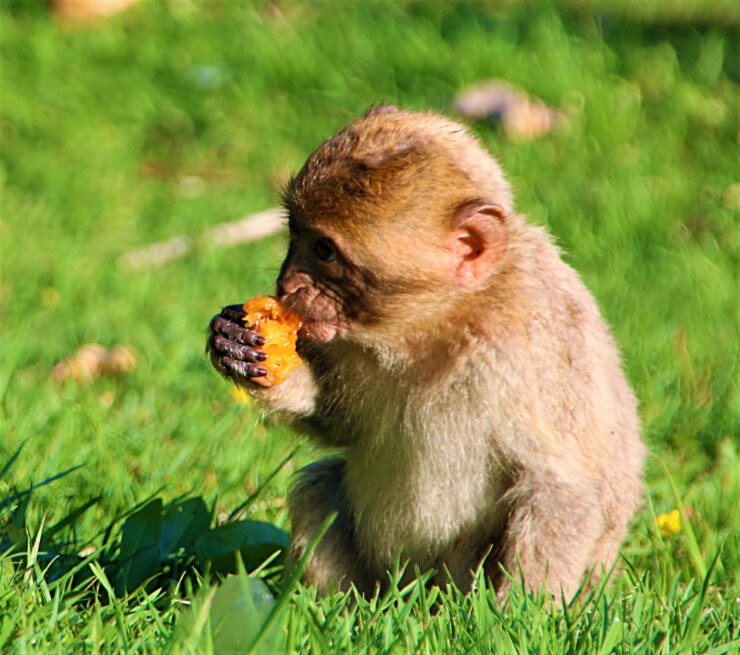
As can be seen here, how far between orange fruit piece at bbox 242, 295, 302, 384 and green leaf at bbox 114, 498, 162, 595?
589mm

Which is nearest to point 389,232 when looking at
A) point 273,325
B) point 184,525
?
point 273,325

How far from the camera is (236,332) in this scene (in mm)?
3656

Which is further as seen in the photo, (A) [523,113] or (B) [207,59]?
Result: (B) [207,59]

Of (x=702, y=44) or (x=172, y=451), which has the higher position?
(x=172, y=451)

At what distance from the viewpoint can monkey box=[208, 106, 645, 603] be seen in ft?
11.2

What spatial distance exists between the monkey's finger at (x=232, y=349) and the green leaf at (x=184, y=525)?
533 mm

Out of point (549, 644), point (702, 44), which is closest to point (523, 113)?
point (702, 44)

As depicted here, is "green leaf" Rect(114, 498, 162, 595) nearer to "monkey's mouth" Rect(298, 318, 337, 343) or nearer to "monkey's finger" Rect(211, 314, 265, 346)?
"monkey's finger" Rect(211, 314, 265, 346)

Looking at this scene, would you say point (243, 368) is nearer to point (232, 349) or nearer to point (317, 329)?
point (232, 349)

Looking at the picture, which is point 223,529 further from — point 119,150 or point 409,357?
point 119,150

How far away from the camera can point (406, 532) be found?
367 cm

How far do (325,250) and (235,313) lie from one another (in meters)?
0.44

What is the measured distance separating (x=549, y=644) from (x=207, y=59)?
6773 millimetres

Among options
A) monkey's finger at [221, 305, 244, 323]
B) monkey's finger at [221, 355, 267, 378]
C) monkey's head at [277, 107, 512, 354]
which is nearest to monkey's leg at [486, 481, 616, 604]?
monkey's head at [277, 107, 512, 354]
